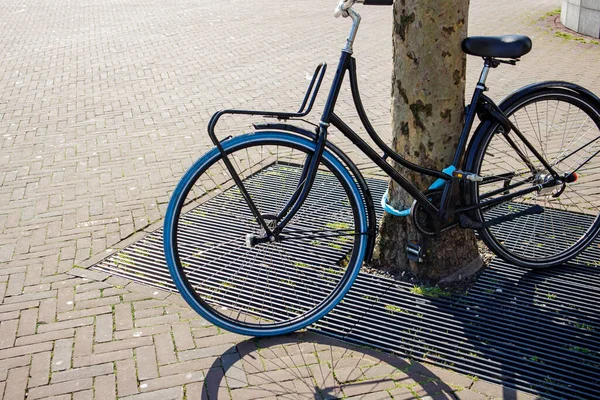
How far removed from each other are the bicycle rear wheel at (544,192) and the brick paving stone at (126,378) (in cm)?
199

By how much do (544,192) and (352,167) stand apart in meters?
1.25

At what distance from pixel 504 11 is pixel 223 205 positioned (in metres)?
9.63

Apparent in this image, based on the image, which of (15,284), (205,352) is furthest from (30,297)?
(205,352)

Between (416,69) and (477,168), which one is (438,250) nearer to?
(477,168)

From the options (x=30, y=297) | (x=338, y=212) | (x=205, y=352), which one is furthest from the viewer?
(x=338, y=212)

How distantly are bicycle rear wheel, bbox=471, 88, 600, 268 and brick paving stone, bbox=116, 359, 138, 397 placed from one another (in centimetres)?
199

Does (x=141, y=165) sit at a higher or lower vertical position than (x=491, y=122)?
lower

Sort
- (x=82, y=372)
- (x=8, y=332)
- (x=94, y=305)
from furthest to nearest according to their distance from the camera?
(x=94, y=305) < (x=8, y=332) < (x=82, y=372)

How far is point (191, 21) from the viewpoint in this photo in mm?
13039

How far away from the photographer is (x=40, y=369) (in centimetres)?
327

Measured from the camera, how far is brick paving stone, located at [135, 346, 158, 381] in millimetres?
3201

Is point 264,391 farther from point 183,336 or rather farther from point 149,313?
point 149,313

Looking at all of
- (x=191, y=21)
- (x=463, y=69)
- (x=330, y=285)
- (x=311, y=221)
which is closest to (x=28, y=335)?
(x=330, y=285)

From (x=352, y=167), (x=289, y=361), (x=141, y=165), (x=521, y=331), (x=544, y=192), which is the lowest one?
(x=141, y=165)
